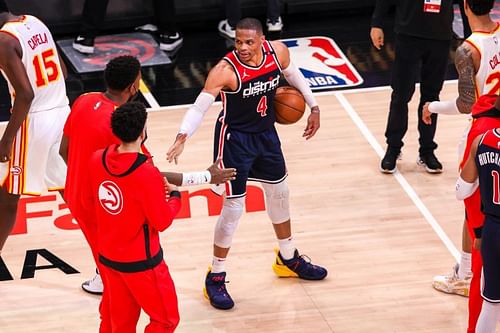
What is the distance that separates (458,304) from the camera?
6555 millimetres

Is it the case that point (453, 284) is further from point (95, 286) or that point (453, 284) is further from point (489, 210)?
point (95, 286)

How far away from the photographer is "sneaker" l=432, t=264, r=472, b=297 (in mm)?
6613

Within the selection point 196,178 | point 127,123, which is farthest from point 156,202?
point 196,178

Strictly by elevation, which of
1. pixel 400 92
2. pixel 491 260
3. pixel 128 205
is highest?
pixel 128 205

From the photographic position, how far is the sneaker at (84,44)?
34.7 ft

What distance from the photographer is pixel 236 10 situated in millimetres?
10938

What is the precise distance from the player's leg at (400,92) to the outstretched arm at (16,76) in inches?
123

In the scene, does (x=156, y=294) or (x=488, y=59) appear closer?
(x=156, y=294)

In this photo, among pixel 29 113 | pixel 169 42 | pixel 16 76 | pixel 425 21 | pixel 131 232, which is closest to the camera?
pixel 131 232

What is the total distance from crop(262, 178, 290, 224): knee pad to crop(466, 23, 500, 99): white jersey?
140cm

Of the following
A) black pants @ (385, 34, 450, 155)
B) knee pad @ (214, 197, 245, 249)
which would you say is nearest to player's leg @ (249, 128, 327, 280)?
knee pad @ (214, 197, 245, 249)

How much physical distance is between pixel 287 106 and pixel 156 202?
6.03ft

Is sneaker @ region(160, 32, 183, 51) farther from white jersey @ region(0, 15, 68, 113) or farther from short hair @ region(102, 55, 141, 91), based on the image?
short hair @ region(102, 55, 141, 91)

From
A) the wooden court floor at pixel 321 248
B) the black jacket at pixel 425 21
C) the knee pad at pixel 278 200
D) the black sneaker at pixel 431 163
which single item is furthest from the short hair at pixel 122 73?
the black sneaker at pixel 431 163
